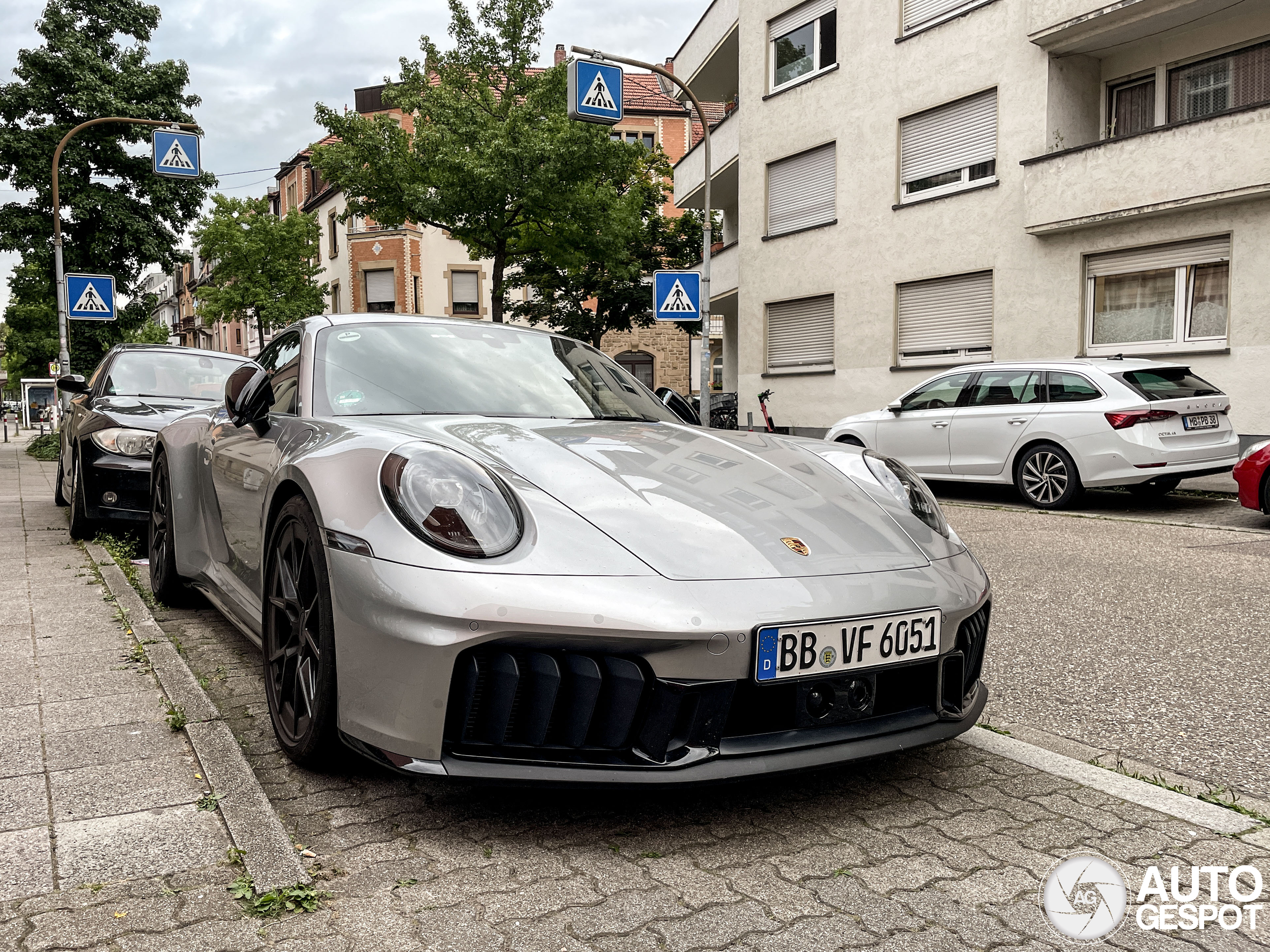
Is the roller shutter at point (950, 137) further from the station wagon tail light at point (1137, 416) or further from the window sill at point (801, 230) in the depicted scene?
the station wagon tail light at point (1137, 416)

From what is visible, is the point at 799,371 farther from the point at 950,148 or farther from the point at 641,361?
the point at 641,361

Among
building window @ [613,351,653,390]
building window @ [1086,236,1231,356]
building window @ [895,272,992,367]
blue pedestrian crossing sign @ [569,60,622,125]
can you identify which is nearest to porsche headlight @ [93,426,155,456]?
blue pedestrian crossing sign @ [569,60,622,125]

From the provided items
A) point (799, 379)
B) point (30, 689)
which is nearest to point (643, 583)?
point (30, 689)

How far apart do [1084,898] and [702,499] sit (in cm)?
125

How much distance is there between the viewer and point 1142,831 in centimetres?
252

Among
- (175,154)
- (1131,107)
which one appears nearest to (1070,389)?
(1131,107)

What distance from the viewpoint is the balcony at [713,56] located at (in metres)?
22.8

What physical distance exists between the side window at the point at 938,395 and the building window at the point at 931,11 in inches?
316

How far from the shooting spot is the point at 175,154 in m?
17.9

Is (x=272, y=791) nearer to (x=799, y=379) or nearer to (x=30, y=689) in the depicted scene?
(x=30, y=689)

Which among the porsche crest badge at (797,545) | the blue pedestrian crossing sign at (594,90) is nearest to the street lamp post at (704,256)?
the blue pedestrian crossing sign at (594,90)

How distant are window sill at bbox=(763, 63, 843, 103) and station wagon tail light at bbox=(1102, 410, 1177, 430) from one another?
11.9 meters

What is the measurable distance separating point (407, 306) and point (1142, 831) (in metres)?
43.3

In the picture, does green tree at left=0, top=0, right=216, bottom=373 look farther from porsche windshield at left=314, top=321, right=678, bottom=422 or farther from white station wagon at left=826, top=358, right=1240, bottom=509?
porsche windshield at left=314, top=321, right=678, bottom=422
